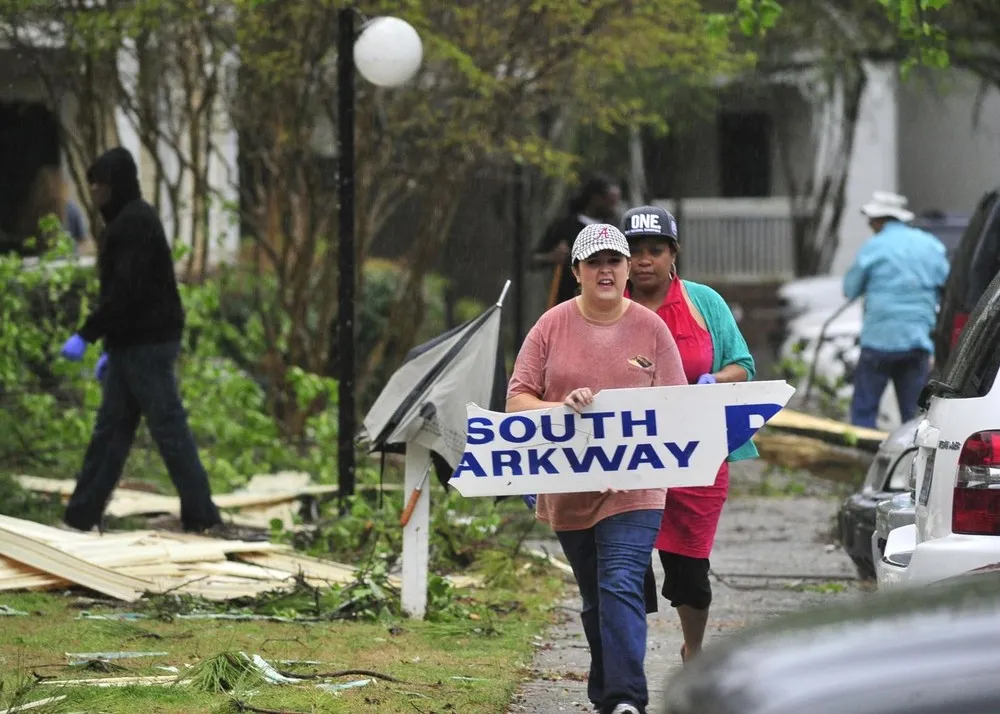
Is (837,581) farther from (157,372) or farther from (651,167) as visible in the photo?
(651,167)

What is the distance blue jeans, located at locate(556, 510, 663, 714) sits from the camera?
211 inches

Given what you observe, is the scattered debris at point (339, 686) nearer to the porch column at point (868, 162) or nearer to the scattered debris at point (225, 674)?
the scattered debris at point (225, 674)

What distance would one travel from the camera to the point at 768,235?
95.2 ft

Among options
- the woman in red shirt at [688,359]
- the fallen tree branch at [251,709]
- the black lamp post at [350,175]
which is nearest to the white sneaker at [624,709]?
the woman in red shirt at [688,359]

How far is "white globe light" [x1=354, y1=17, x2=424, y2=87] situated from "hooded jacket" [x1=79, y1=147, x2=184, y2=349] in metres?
1.41

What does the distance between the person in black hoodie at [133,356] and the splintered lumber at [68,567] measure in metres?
1.43

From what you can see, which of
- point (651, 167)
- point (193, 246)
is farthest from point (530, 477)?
point (651, 167)

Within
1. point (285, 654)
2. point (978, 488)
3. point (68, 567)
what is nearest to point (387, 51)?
point (68, 567)

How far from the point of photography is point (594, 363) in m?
5.55

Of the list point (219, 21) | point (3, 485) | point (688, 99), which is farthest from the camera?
point (688, 99)

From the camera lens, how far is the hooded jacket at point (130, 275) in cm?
892

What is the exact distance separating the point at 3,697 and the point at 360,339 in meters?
12.1

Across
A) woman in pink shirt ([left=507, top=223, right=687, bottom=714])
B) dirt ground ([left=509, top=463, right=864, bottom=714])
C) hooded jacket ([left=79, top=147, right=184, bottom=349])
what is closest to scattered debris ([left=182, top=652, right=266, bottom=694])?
dirt ground ([left=509, top=463, right=864, bottom=714])

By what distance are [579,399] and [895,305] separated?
6.98 m
